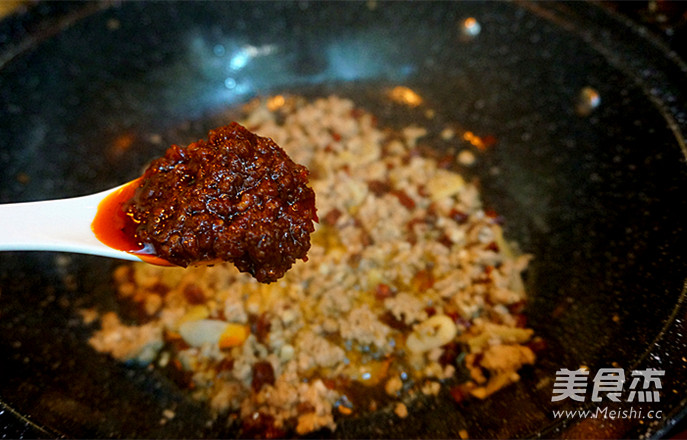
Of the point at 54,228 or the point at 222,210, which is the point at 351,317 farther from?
the point at 54,228

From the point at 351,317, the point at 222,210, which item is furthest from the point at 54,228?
the point at 351,317

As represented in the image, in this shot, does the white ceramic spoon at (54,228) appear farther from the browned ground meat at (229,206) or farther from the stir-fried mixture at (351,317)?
the stir-fried mixture at (351,317)

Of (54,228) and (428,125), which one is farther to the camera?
(428,125)

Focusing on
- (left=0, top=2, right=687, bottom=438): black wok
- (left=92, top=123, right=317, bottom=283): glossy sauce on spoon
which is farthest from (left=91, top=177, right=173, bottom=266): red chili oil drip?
(left=0, top=2, right=687, bottom=438): black wok

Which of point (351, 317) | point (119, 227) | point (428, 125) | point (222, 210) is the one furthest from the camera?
point (428, 125)

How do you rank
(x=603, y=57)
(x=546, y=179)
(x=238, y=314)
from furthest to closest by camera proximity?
(x=546, y=179) < (x=603, y=57) < (x=238, y=314)

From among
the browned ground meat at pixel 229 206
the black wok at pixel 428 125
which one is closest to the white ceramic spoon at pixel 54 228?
the browned ground meat at pixel 229 206

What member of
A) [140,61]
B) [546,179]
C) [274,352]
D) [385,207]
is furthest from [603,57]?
[140,61]

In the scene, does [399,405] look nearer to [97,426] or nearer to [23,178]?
[97,426]
